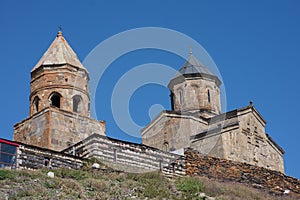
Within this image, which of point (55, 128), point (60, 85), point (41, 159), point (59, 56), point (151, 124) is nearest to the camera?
point (41, 159)

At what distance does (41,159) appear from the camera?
16.6 meters

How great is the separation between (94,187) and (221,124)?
14.6 metres

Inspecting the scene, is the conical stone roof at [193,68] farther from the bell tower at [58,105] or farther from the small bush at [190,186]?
the small bush at [190,186]

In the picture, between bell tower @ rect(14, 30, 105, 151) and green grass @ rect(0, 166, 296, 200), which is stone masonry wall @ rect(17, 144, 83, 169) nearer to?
green grass @ rect(0, 166, 296, 200)

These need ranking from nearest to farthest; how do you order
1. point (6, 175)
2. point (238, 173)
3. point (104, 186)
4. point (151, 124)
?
1. point (6, 175)
2. point (104, 186)
3. point (238, 173)
4. point (151, 124)

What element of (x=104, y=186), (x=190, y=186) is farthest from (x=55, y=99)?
(x=104, y=186)

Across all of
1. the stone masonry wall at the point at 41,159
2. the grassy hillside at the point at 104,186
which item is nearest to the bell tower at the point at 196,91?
the grassy hillside at the point at 104,186

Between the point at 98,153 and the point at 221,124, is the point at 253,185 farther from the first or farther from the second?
the point at 221,124

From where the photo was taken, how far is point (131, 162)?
19016 mm

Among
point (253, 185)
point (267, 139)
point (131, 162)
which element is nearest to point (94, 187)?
point (131, 162)

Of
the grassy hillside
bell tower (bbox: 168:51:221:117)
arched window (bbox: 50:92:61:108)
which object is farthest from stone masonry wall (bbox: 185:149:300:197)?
bell tower (bbox: 168:51:221:117)

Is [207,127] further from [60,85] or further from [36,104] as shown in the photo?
[36,104]

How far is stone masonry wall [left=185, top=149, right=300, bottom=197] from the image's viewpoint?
20.1 m

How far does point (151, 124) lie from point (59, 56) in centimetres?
688
